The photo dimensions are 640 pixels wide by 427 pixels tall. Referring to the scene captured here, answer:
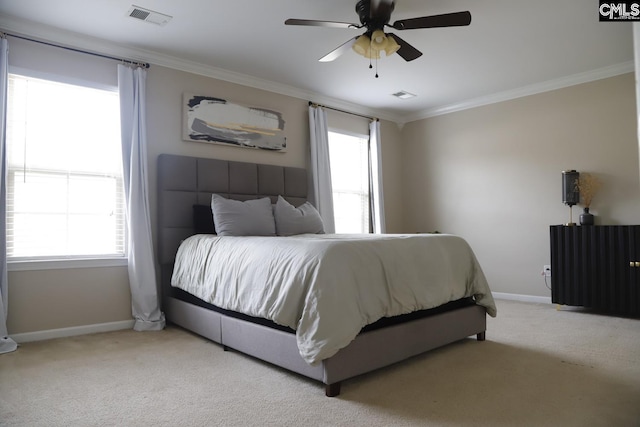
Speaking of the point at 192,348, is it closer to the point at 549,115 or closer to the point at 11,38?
the point at 11,38

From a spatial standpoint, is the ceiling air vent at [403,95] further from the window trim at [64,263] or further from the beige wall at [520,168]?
the window trim at [64,263]

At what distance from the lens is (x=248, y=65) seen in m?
4.45

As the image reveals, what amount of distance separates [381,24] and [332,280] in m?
1.96

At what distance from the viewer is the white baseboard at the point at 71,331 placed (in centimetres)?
338

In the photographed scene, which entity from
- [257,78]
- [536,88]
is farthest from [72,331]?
[536,88]

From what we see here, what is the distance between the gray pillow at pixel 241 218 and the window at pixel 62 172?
3.09 feet

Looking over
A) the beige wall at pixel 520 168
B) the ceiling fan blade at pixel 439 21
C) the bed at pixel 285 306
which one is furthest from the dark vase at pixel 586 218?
the ceiling fan blade at pixel 439 21

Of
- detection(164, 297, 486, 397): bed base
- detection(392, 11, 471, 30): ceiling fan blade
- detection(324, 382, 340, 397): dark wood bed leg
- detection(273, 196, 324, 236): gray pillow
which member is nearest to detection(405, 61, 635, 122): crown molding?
detection(392, 11, 471, 30): ceiling fan blade

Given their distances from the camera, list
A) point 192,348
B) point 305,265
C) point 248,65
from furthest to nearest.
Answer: point 248,65 < point 192,348 < point 305,265

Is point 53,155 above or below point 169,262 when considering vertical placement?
above

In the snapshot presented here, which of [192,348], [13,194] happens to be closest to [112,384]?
[192,348]

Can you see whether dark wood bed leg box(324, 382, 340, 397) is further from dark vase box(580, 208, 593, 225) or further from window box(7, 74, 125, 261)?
dark vase box(580, 208, 593, 225)

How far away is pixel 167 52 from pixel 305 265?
287cm

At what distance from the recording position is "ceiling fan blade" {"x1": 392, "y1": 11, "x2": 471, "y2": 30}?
278cm
